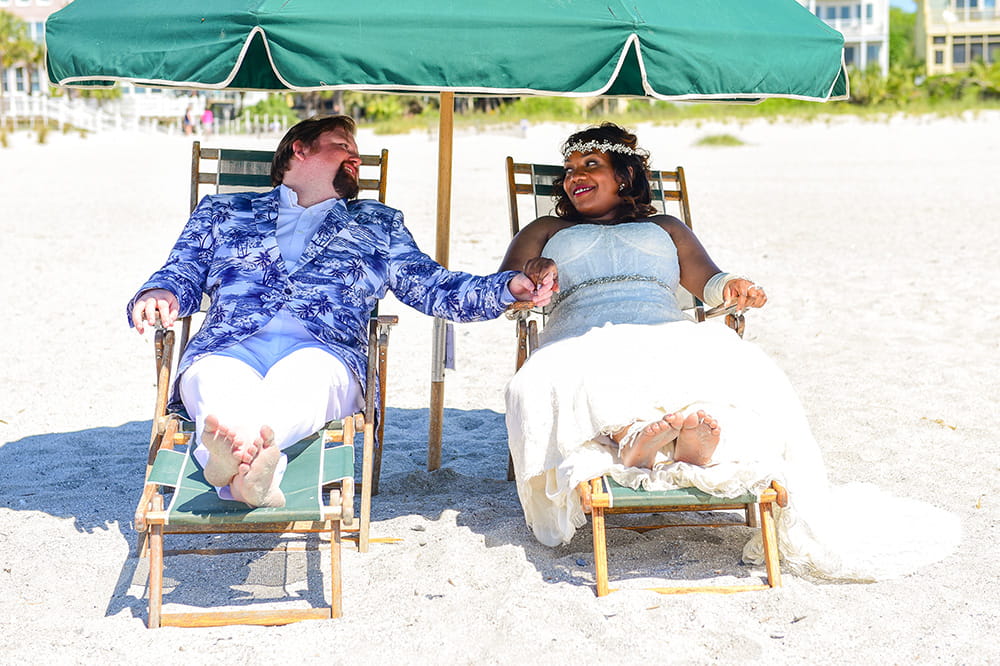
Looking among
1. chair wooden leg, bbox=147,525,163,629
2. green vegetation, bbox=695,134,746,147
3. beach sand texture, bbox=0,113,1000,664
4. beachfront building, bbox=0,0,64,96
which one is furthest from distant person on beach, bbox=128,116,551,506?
beachfront building, bbox=0,0,64,96

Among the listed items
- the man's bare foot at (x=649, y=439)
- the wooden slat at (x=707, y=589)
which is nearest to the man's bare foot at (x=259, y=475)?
the man's bare foot at (x=649, y=439)

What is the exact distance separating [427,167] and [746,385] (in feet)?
57.7

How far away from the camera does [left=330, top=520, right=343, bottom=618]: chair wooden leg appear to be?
3.17 meters

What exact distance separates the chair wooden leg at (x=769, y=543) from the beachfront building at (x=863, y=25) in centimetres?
5264

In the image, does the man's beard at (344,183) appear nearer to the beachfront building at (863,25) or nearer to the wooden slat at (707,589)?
the wooden slat at (707,589)

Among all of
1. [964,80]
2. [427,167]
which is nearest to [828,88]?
[427,167]

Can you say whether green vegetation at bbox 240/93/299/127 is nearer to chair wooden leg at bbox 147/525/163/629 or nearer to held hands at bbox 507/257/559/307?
held hands at bbox 507/257/559/307

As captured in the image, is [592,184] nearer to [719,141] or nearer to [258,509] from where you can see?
[258,509]

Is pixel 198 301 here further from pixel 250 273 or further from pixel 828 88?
pixel 828 88

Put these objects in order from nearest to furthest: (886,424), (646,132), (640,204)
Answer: (640,204) → (886,424) → (646,132)

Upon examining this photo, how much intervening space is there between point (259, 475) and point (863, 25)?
5498 centimetres

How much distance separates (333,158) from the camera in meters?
4.15

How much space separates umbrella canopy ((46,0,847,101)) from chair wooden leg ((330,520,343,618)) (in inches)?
48.4

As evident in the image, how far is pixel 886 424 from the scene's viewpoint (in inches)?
208
